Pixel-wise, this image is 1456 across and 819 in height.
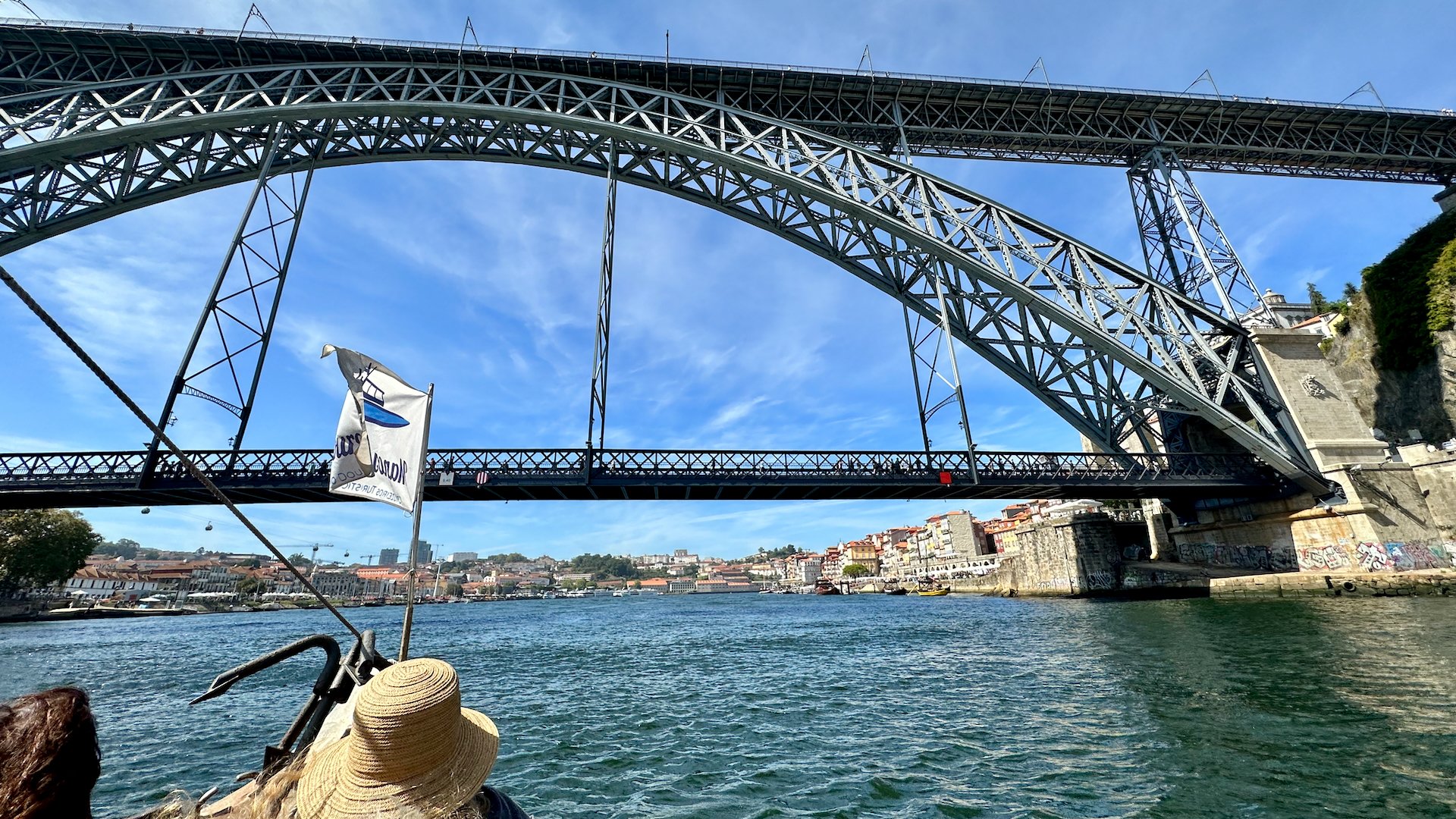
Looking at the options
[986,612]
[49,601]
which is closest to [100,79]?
[986,612]

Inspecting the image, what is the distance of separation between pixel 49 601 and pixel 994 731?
→ 3141 inches

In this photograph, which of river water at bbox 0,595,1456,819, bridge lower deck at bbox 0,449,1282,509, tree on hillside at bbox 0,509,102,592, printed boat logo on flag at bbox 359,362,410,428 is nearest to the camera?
printed boat logo on flag at bbox 359,362,410,428

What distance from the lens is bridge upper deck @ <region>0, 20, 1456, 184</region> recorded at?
23391 millimetres

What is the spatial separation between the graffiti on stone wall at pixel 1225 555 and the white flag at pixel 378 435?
102ft

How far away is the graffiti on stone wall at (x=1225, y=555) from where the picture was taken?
23812mm

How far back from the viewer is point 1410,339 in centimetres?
2575

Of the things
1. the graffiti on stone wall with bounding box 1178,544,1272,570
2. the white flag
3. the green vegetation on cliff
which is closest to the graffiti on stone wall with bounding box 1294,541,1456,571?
the graffiti on stone wall with bounding box 1178,544,1272,570

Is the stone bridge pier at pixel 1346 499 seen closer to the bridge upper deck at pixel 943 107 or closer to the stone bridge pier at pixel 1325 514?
the stone bridge pier at pixel 1325 514

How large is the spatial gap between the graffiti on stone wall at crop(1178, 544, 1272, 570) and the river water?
28.9ft

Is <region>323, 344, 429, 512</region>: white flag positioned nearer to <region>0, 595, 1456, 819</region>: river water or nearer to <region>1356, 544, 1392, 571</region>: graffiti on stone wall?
<region>0, 595, 1456, 819</region>: river water

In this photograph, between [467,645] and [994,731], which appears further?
[467,645]

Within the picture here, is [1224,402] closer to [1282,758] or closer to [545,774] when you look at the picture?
[1282,758]

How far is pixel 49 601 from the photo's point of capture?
52.3m

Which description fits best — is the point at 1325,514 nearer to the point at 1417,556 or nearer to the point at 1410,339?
the point at 1417,556
